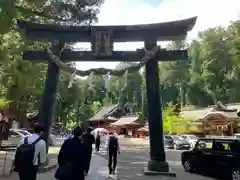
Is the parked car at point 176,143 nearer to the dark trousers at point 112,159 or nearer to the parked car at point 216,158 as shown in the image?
the parked car at point 216,158

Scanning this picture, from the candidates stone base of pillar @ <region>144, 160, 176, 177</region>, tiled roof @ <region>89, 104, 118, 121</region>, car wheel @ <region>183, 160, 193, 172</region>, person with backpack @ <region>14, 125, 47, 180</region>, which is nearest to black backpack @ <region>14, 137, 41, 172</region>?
person with backpack @ <region>14, 125, 47, 180</region>

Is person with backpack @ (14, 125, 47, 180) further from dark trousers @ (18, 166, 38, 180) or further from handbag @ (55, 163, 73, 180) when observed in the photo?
handbag @ (55, 163, 73, 180)

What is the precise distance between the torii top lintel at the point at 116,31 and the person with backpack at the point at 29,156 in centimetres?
789

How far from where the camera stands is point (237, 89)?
57375mm

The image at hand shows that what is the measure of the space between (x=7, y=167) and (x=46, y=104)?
3.19 meters

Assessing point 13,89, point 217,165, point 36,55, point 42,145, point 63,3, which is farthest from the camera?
point 13,89

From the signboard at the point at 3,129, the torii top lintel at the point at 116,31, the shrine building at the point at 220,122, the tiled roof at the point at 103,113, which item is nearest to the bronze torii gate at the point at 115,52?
Result: the torii top lintel at the point at 116,31

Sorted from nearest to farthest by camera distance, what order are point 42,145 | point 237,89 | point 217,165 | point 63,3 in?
1. point 42,145
2. point 217,165
3. point 63,3
4. point 237,89

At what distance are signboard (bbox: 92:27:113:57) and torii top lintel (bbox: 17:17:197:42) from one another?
0.09 metres

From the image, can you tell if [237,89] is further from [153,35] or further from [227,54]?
[153,35]

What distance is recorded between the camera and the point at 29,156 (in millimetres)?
6527

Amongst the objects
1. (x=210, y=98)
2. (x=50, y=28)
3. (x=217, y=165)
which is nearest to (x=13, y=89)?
(x=50, y=28)

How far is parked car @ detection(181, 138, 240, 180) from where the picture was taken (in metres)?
12.2

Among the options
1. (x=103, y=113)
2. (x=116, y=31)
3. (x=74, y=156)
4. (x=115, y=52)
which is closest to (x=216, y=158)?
(x=115, y=52)
